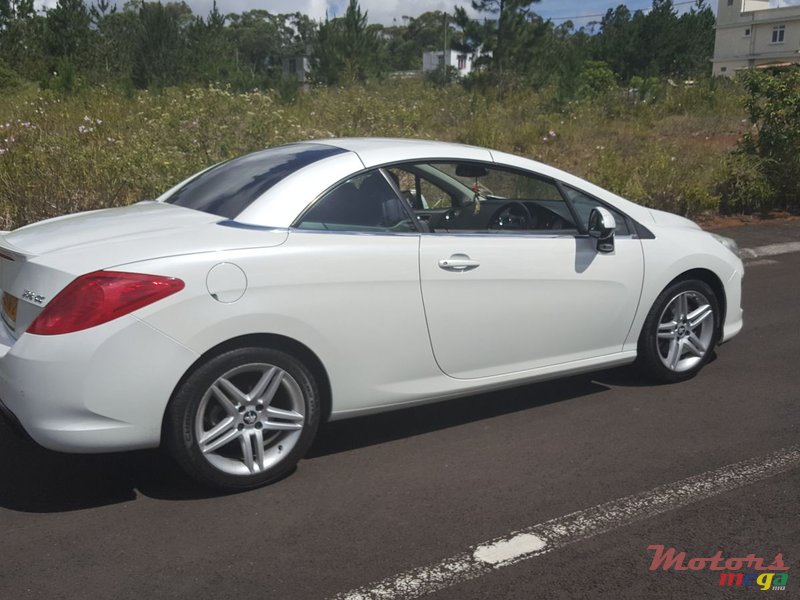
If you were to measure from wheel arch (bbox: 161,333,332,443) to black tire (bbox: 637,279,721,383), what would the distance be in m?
2.23

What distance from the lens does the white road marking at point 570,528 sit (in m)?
3.23

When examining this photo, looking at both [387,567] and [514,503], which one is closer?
[387,567]

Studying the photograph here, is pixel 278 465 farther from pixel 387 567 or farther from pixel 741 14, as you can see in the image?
pixel 741 14

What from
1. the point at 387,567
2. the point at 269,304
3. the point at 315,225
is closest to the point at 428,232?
the point at 315,225

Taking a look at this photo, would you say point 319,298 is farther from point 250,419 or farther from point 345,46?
point 345,46

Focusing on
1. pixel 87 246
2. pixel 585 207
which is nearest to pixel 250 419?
pixel 87 246

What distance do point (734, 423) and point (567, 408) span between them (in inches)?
37.3

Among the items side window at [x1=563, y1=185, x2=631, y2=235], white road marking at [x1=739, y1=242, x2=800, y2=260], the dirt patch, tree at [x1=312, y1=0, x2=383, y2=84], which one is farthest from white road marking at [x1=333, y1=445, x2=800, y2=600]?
tree at [x1=312, y1=0, x2=383, y2=84]

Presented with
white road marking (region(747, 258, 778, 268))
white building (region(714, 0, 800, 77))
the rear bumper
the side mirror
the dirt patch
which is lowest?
white road marking (region(747, 258, 778, 268))

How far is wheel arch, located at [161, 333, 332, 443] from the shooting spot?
3.72 metres

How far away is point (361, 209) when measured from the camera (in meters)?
4.32

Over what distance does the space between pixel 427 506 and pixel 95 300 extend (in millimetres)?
1713

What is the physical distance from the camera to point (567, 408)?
517cm

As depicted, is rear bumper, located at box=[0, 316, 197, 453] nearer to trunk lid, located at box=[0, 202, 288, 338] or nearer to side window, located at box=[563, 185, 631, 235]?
trunk lid, located at box=[0, 202, 288, 338]
